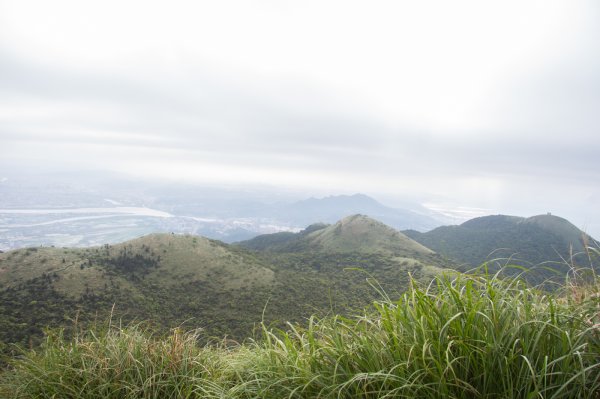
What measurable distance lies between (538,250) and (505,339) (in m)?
162

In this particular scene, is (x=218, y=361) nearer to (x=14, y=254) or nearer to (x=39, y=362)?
(x=39, y=362)

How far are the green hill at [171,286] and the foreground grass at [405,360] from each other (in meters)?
29.3

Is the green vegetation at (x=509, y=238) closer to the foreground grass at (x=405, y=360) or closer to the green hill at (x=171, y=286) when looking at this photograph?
the green hill at (x=171, y=286)

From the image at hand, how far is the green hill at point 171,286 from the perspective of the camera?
39.7 metres

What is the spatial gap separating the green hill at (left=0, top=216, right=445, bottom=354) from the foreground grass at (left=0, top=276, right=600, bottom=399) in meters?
29.3

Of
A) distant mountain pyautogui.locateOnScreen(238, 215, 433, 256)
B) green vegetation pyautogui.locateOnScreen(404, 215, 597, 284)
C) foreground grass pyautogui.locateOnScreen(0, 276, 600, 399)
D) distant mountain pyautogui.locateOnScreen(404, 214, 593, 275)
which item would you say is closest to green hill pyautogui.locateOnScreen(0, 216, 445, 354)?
distant mountain pyautogui.locateOnScreen(238, 215, 433, 256)

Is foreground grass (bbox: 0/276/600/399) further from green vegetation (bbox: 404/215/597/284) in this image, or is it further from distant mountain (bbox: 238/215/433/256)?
green vegetation (bbox: 404/215/597/284)

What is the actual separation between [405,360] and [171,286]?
62727 mm

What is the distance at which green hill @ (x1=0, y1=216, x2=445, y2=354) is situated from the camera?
1564 inches

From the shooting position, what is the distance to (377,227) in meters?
115

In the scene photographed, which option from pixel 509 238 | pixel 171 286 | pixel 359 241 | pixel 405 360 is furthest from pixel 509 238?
pixel 405 360

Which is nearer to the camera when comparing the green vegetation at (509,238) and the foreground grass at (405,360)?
the foreground grass at (405,360)

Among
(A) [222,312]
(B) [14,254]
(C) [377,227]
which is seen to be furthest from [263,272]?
(C) [377,227]

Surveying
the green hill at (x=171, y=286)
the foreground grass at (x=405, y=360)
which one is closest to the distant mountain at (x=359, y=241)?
the green hill at (x=171, y=286)
